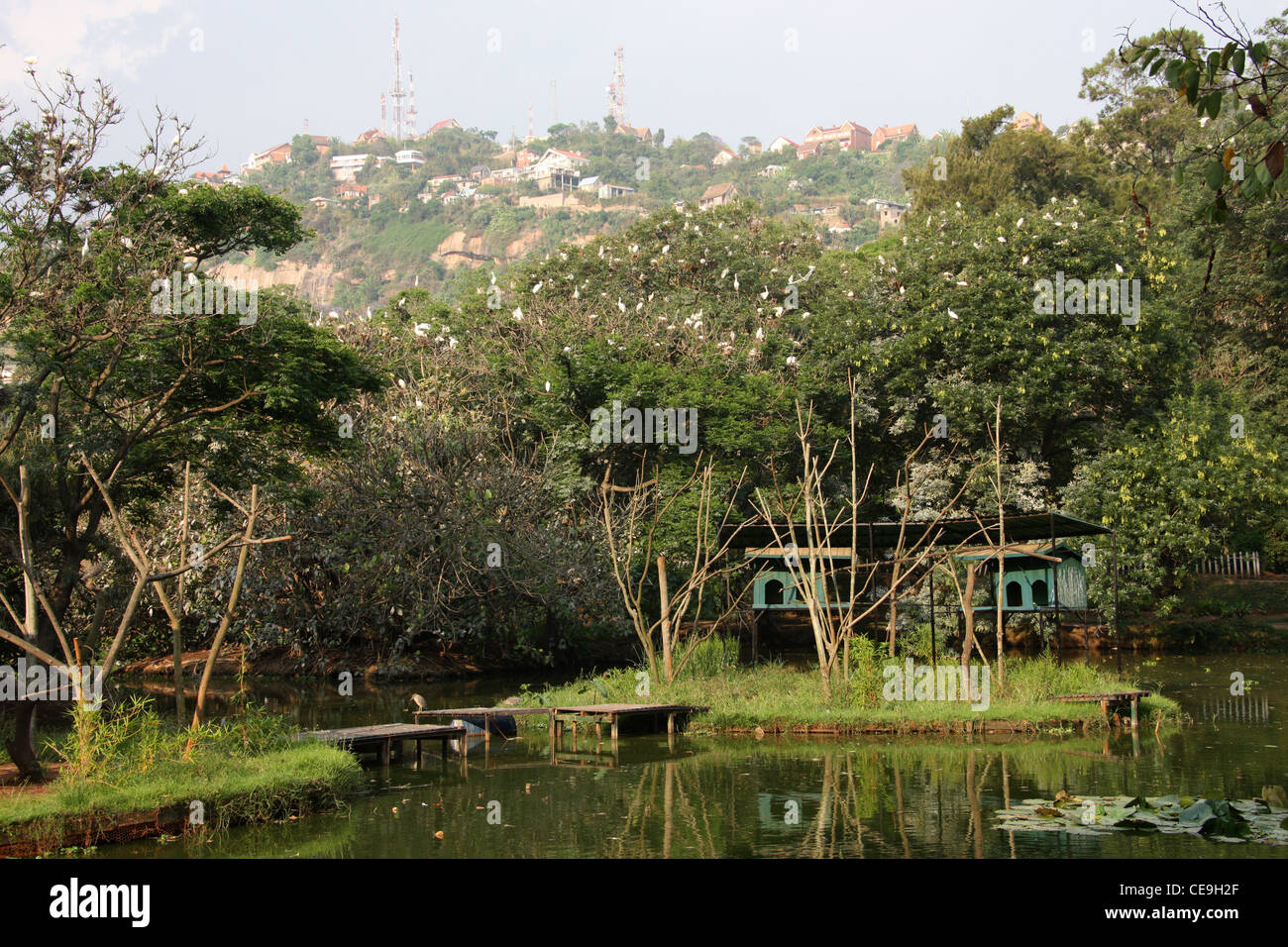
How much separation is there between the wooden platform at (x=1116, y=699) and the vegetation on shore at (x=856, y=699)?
88mm

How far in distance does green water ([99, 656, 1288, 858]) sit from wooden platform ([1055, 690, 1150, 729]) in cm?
47

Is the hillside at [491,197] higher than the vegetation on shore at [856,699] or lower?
higher

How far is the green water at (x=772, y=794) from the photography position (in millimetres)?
8461

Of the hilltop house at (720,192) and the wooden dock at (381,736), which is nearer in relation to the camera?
the wooden dock at (381,736)

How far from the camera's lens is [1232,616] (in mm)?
24812

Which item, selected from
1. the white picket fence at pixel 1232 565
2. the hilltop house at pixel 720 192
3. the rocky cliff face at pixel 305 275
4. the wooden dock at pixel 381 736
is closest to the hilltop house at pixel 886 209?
the hilltop house at pixel 720 192

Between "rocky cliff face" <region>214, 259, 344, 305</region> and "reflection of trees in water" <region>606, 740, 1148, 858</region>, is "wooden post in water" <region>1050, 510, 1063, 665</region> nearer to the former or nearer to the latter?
"reflection of trees in water" <region>606, 740, 1148, 858</region>

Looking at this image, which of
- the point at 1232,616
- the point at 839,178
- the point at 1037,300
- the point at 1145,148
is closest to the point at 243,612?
the point at 1037,300

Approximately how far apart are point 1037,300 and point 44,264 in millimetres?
17656

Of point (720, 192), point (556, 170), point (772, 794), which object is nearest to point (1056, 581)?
point (772, 794)

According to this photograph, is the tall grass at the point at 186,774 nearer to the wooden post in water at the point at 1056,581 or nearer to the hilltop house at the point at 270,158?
the wooden post in water at the point at 1056,581
